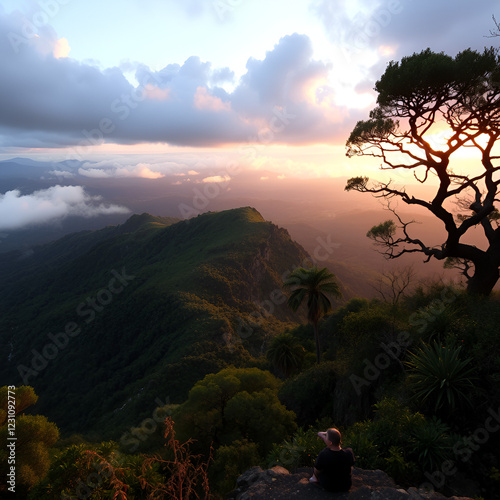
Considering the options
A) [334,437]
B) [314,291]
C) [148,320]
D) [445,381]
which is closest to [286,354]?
[314,291]

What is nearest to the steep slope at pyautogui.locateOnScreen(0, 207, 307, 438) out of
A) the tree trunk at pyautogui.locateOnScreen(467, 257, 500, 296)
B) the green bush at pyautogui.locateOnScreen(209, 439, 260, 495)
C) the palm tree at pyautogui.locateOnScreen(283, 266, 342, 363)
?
the palm tree at pyautogui.locateOnScreen(283, 266, 342, 363)

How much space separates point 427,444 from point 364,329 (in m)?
7.83

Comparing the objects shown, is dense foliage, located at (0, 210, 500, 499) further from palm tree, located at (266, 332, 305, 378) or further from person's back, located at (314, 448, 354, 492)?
person's back, located at (314, 448, 354, 492)

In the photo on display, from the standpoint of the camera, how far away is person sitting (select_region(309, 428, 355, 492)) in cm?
585

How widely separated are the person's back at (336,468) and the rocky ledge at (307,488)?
8.6 inches

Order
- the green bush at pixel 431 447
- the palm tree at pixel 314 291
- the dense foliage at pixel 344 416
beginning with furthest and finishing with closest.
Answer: the palm tree at pixel 314 291, the dense foliage at pixel 344 416, the green bush at pixel 431 447

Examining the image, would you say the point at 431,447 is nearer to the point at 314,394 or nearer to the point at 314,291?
the point at 314,394

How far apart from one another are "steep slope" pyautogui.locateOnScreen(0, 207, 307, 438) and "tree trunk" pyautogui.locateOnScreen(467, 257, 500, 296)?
50.2m

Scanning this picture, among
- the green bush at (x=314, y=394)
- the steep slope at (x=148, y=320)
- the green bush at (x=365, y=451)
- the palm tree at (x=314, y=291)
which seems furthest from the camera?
the steep slope at (x=148, y=320)

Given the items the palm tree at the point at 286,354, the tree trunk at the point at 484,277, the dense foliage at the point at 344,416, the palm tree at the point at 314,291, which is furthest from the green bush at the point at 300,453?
the palm tree at the point at 286,354

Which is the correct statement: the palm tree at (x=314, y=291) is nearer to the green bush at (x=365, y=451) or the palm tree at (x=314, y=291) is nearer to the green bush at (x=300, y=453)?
the green bush at (x=300, y=453)

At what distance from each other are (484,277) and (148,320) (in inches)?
3404

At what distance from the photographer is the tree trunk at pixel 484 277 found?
1184 centimetres

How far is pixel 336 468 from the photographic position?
19.2ft
